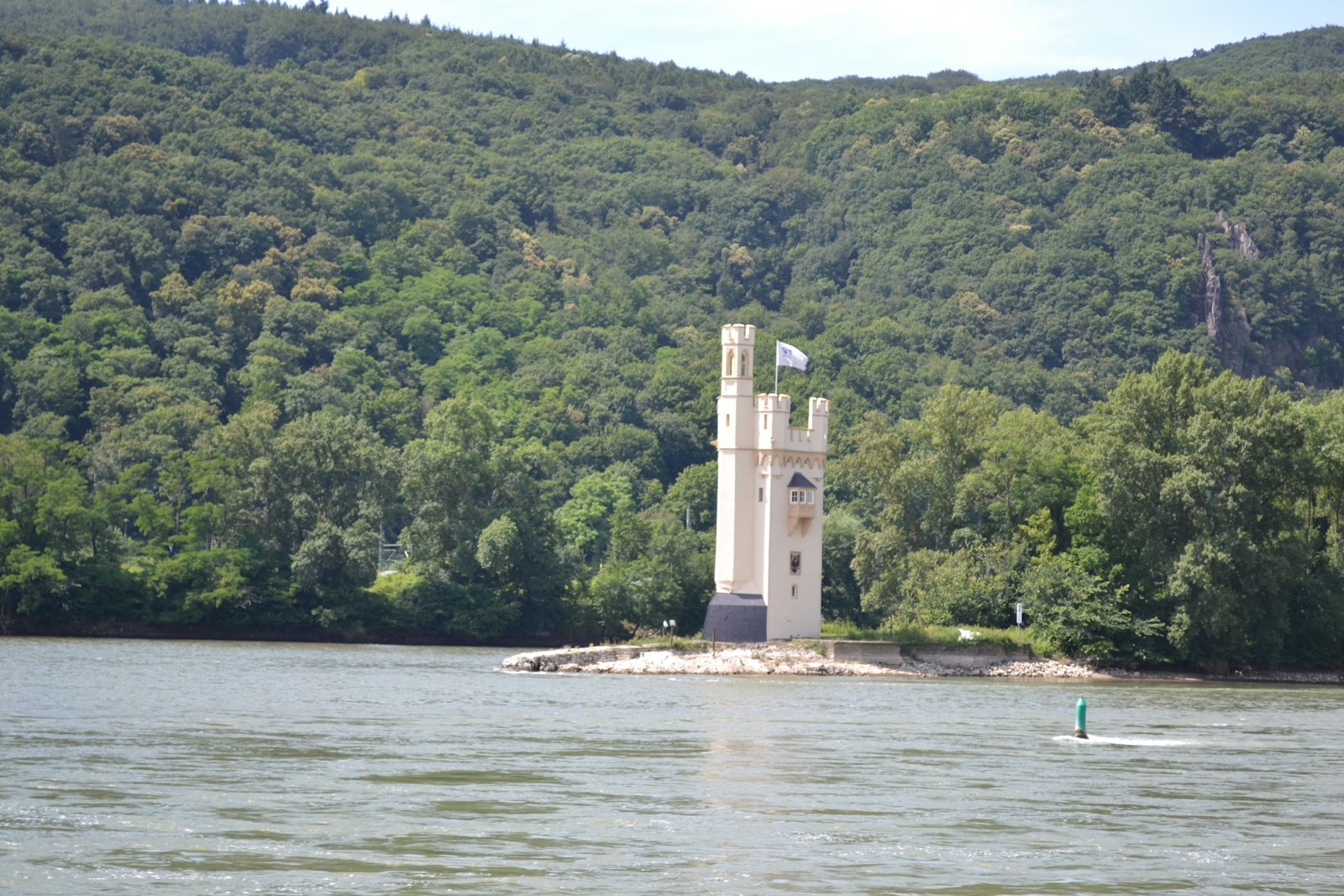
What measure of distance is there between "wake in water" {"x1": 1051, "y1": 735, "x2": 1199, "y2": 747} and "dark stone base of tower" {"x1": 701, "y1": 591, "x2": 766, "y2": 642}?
2983 centimetres

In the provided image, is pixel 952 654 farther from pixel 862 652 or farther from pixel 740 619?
pixel 740 619

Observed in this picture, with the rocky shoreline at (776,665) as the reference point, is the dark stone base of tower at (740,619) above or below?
above

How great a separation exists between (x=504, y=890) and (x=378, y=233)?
13371cm

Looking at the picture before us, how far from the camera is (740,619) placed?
242 ft

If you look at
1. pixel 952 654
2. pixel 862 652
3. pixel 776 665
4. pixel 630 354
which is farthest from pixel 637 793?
pixel 630 354

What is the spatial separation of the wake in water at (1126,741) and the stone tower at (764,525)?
30.2m

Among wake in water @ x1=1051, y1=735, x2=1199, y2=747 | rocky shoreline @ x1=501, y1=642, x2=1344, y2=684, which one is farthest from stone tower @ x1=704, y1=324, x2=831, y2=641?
wake in water @ x1=1051, y1=735, x2=1199, y2=747

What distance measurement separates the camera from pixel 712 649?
71.9 meters

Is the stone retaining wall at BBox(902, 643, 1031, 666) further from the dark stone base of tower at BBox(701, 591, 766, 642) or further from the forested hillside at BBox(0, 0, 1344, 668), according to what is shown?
the dark stone base of tower at BBox(701, 591, 766, 642)

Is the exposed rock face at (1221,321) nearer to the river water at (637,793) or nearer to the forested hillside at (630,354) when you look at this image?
the forested hillside at (630,354)

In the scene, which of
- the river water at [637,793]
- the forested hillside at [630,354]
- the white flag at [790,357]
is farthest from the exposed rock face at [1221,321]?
the river water at [637,793]

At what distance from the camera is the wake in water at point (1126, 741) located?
42469 mm

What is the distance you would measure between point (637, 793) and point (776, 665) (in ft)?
128

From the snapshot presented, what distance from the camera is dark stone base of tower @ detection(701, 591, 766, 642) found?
73.6 metres
